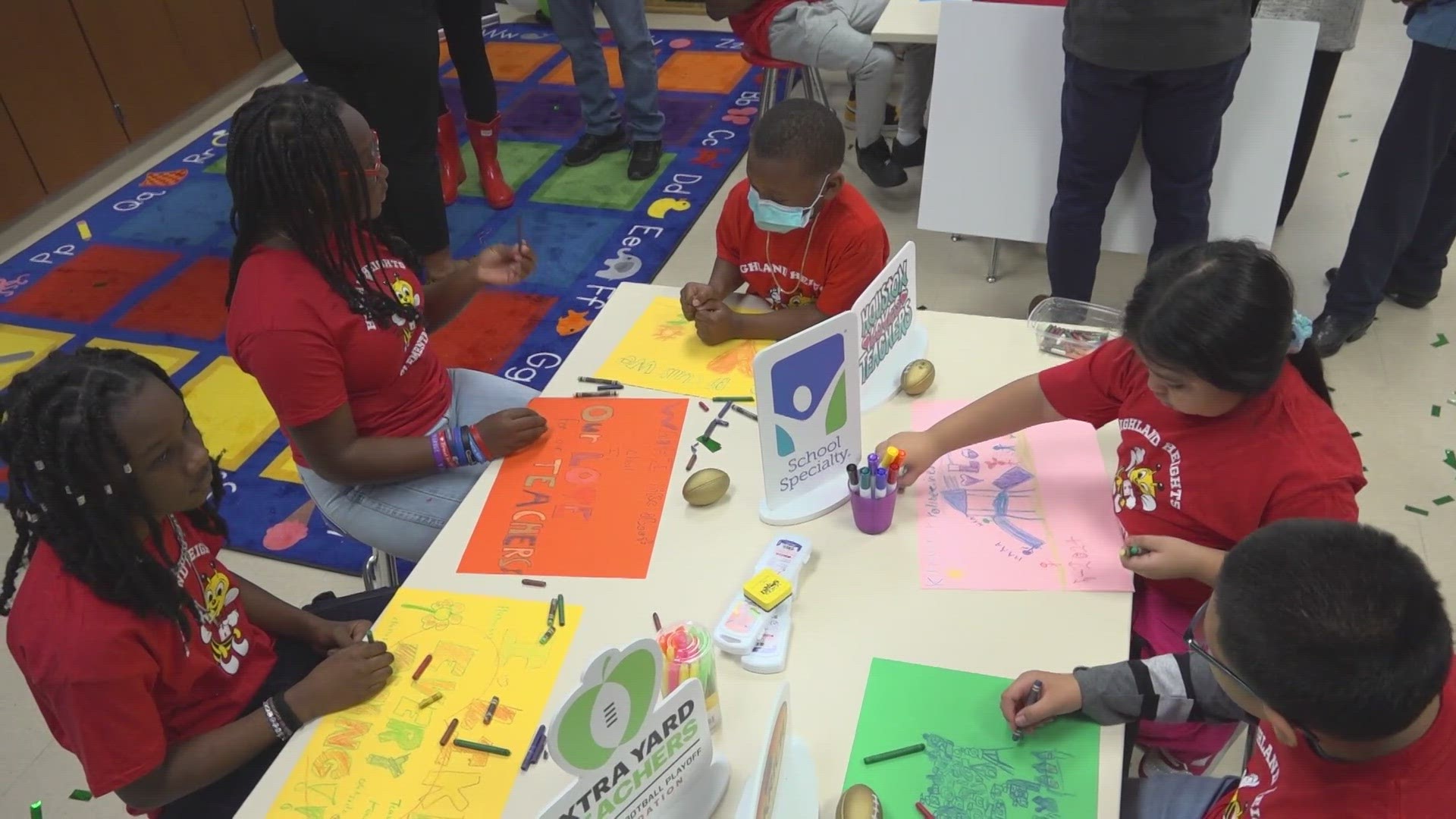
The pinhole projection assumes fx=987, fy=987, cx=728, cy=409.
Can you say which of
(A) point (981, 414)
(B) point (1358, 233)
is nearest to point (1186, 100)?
(B) point (1358, 233)

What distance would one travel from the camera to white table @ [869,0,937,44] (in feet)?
9.68

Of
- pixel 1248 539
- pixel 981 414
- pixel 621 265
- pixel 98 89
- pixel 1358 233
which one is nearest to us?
pixel 1248 539

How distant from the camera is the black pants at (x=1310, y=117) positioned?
2855 millimetres

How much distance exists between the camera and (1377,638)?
82 cm

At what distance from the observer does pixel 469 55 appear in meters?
3.51

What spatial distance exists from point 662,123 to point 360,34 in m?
1.78

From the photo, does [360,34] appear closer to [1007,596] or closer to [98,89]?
[1007,596]

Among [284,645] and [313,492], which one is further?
[313,492]

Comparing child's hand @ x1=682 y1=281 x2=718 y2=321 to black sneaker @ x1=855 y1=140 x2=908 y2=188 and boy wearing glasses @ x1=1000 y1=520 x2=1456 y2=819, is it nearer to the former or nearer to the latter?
boy wearing glasses @ x1=1000 y1=520 x2=1456 y2=819

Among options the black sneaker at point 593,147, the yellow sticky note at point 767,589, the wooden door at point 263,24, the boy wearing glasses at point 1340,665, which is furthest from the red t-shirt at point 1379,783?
the wooden door at point 263,24

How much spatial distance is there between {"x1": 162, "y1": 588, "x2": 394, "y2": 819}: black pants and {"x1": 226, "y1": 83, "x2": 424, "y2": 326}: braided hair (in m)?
0.47

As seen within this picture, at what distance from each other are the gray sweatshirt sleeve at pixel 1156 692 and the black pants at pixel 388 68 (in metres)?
1.99

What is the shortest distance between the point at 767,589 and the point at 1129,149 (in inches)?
70.2

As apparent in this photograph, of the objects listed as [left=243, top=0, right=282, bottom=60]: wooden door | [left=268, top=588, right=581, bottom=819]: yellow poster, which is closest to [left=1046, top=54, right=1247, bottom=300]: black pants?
[left=268, top=588, right=581, bottom=819]: yellow poster
